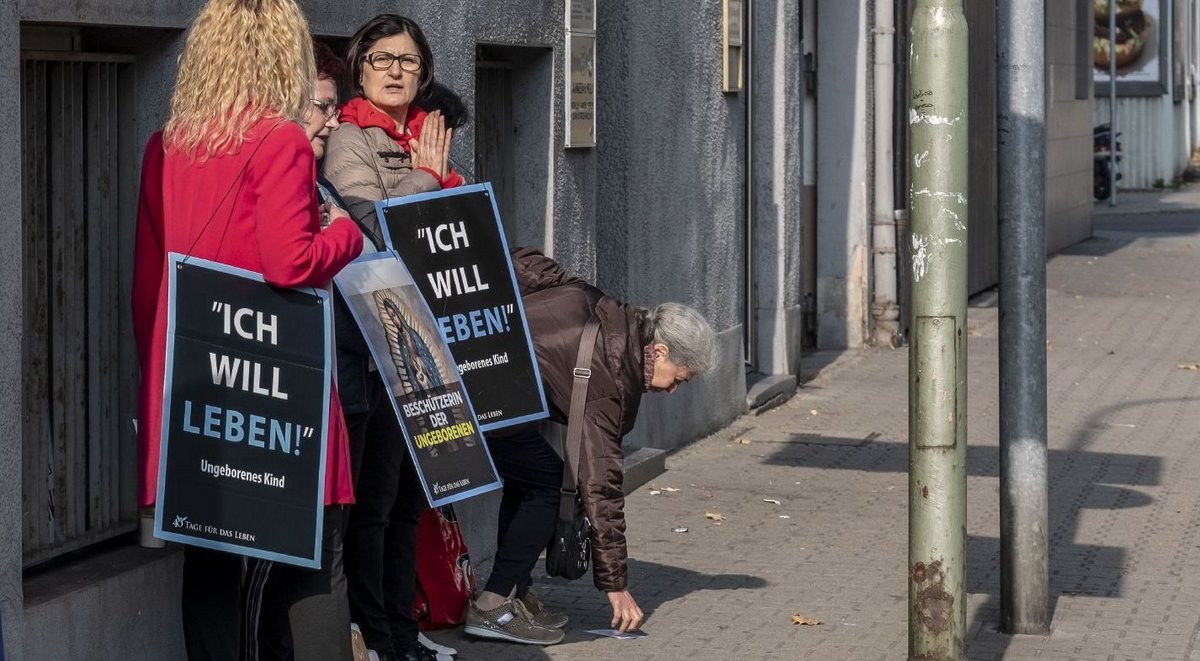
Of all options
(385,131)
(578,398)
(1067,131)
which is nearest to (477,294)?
(578,398)

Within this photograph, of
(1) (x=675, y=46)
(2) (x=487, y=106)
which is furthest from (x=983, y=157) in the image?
(2) (x=487, y=106)

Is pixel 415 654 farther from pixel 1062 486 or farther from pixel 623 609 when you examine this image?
pixel 1062 486

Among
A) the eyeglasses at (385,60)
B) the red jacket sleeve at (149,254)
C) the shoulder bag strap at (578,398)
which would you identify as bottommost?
the shoulder bag strap at (578,398)

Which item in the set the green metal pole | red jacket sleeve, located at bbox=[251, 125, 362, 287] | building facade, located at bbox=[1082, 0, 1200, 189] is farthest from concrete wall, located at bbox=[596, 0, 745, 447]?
building facade, located at bbox=[1082, 0, 1200, 189]

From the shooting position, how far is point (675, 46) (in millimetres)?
9477

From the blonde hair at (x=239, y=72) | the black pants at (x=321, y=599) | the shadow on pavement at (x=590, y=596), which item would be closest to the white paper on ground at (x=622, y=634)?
the shadow on pavement at (x=590, y=596)

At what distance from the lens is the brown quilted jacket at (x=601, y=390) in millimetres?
5434

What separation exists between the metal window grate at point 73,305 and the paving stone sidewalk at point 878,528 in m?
1.35

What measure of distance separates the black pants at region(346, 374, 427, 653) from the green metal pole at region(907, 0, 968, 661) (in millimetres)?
1392

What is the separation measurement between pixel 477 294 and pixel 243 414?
4.65ft

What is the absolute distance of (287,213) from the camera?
417cm

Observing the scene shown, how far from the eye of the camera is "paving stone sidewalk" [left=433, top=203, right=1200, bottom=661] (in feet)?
19.8

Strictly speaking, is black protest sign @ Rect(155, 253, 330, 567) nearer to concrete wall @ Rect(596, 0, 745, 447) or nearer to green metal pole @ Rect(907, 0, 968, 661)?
green metal pole @ Rect(907, 0, 968, 661)

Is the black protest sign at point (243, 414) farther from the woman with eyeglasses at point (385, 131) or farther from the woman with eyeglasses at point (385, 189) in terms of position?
the woman with eyeglasses at point (385, 131)
